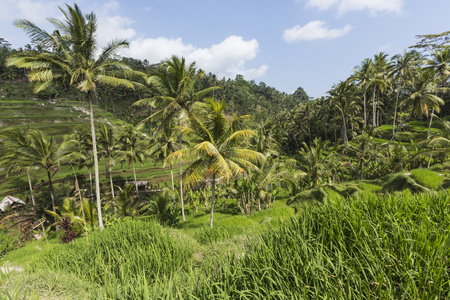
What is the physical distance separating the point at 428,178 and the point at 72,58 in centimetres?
2030

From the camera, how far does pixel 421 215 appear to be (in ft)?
12.3

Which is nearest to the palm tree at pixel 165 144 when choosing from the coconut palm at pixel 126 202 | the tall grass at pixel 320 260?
the coconut palm at pixel 126 202

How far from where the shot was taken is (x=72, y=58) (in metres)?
10.7

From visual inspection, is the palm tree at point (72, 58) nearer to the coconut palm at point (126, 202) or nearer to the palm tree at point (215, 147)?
the palm tree at point (215, 147)

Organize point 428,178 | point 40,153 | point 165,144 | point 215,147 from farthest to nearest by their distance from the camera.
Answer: point 165,144 → point 40,153 → point 428,178 → point 215,147

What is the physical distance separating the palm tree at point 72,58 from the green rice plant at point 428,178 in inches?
653

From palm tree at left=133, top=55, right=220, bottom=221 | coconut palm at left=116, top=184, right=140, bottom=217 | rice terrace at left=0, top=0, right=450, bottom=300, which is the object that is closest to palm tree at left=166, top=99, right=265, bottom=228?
rice terrace at left=0, top=0, right=450, bottom=300

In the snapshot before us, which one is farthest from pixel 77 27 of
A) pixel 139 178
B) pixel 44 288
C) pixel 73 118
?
pixel 73 118

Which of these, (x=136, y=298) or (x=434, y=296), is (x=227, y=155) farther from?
(x=434, y=296)

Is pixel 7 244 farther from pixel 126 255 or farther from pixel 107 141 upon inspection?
pixel 126 255

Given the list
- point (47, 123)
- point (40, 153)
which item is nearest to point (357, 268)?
point (40, 153)

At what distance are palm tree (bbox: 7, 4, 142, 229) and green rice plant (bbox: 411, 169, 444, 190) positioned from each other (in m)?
16.6

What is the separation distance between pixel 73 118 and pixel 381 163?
6136 centimetres

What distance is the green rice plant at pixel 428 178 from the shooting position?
994 cm
